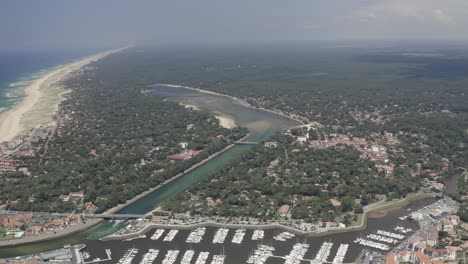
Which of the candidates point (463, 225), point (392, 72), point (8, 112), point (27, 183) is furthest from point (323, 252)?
point (392, 72)

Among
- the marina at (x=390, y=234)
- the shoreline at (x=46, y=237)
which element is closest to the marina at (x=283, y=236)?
the marina at (x=390, y=234)

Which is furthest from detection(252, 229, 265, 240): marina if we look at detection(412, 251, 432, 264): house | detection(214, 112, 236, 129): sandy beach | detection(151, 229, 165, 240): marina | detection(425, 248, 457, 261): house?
detection(214, 112, 236, 129): sandy beach

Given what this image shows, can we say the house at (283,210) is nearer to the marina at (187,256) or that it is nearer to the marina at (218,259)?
the marina at (218,259)

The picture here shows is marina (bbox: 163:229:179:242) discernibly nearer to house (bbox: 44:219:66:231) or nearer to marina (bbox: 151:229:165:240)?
marina (bbox: 151:229:165:240)

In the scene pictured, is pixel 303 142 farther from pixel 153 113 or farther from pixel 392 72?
pixel 392 72

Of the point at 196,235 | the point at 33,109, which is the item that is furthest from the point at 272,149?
the point at 33,109
